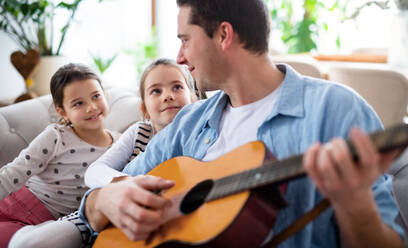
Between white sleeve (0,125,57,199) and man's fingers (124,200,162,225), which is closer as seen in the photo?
man's fingers (124,200,162,225)

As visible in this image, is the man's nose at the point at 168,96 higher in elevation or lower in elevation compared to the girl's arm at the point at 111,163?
higher

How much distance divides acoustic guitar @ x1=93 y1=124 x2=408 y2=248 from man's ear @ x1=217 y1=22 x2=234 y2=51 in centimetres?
36

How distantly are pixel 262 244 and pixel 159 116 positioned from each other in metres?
0.91

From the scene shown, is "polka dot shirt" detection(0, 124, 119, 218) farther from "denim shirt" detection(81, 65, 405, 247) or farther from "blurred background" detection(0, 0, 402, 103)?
"blurred background" detection(0, 0, 402, 103)

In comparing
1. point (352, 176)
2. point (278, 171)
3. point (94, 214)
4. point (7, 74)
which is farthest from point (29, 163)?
point (7, 74)

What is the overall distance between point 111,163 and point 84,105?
399 millimetres

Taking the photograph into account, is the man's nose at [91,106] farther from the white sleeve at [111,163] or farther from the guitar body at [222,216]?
the guitar body at [222,216]

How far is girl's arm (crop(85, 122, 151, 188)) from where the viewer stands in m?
1.29

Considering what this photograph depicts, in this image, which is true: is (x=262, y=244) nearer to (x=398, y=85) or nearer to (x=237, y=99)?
(x=237, y=99)

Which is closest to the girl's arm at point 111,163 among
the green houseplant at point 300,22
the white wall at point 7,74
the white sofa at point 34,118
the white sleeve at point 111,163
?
the white sleeve at point 111,163

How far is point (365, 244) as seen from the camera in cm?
72

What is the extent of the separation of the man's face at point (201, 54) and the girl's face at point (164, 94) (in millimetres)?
464

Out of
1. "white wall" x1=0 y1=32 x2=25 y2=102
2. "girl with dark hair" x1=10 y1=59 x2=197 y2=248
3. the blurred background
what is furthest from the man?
the blurred background

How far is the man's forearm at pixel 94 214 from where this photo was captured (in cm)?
110
